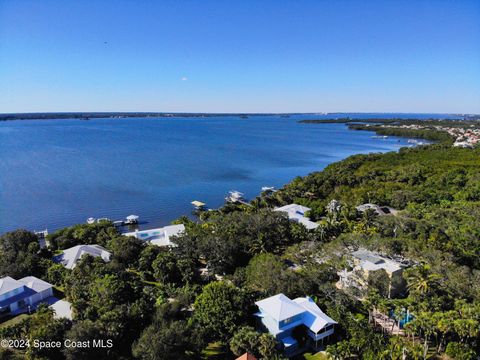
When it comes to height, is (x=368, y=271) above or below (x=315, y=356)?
above

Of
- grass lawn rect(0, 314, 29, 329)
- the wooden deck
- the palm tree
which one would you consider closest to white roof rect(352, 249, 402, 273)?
the palm tree

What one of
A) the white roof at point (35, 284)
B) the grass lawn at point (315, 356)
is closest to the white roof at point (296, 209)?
the grass lawn at point (315, 356)

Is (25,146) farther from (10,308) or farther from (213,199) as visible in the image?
(10,308)

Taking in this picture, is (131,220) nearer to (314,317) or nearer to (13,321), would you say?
(13,321)

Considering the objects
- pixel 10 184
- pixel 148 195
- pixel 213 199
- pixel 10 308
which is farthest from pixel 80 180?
pixel 10 308

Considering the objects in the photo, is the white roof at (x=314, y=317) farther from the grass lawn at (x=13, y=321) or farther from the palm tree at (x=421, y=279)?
the grass lawn at (x=13, y=321)

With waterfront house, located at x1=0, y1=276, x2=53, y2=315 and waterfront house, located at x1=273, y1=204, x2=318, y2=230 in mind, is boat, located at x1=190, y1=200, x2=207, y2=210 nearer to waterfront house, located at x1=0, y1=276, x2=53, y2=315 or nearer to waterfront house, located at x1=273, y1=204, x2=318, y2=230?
waterfront house, located at x1=273, y1=204, x2=318, y2=230

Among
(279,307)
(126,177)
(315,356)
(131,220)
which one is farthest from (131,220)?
(315,356)
